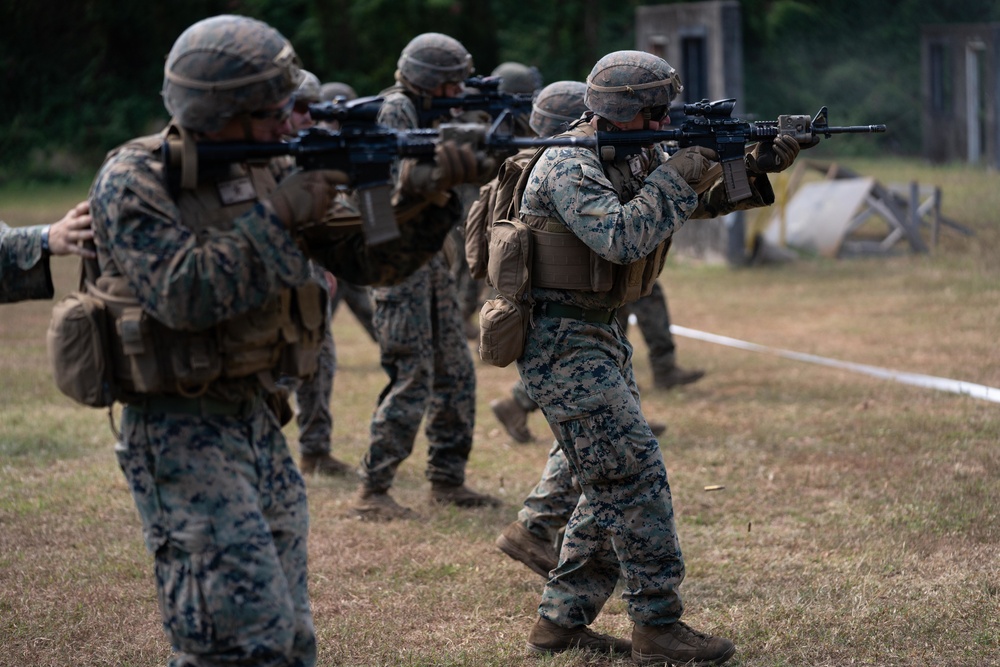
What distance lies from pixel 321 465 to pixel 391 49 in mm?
21379

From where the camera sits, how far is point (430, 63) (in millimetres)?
6570

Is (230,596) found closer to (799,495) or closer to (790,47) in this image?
(799,495)

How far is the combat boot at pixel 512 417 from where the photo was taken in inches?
311

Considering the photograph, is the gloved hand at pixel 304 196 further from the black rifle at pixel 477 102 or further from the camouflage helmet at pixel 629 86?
the black rifle at pixel 477 102

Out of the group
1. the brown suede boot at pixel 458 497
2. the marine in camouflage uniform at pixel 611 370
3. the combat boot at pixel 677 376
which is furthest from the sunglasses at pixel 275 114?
the combat boot at pixel 677 376

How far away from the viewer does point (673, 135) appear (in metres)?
4.34

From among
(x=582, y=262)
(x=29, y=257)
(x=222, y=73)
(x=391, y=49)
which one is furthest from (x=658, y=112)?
(x=391, y=49)

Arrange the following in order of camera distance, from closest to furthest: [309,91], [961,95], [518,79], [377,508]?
[377,508]
[309,91]
[518,79]
[961,95]

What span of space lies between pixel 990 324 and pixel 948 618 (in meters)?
6.77

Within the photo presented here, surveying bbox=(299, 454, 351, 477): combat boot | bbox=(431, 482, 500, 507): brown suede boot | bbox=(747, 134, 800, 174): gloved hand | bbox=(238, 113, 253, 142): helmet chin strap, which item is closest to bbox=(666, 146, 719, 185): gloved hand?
bbox=(747, 134, 800, 174): gloved hand

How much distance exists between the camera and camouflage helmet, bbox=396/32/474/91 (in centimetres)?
658

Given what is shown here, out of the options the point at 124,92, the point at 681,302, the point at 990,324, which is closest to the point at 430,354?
the point at 990,324

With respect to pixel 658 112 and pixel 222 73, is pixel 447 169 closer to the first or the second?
pixel 222 73

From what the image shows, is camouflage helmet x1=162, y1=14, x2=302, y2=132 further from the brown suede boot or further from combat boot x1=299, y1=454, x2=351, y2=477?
combat boot x1=299, y1=454, x2=351, y2=477
